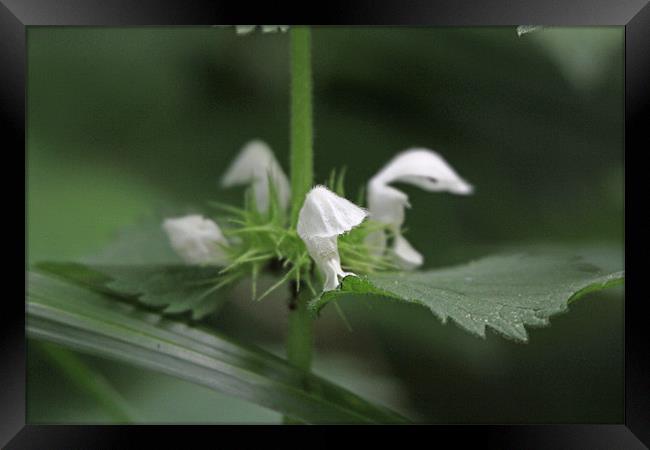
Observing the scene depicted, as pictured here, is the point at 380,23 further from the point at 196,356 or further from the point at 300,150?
the point at 196,356

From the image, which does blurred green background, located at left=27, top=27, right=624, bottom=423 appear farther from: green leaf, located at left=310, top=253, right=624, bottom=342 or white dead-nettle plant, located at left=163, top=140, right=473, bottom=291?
green leaf, located at left=310, top=253, right=624, bottom=342

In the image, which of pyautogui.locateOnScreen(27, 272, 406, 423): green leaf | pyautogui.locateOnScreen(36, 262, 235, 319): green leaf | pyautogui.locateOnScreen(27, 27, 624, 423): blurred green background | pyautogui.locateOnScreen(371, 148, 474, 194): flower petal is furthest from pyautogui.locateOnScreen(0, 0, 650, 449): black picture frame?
pyautogui.locateOnScreen(27, 27, 624, 423): blurred green background

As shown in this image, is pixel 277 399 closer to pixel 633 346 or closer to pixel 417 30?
pixel 633 346

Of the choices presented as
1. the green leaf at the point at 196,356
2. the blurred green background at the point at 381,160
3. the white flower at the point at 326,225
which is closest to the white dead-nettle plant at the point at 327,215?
the white flower at the point at 326,225

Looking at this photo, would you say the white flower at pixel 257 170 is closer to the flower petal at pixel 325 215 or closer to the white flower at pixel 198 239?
the white flower at pixel 198 239

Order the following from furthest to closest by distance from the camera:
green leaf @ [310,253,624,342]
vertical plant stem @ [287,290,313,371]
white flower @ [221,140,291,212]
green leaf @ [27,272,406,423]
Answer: white flower @ [221,140,291,212] → vertical plant stem @ [287,290,313,371] → green leaf @ [27,272,406,423] → green leaf @ [310,253,624,342]

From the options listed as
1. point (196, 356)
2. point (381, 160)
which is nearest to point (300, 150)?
point (196, 356)
